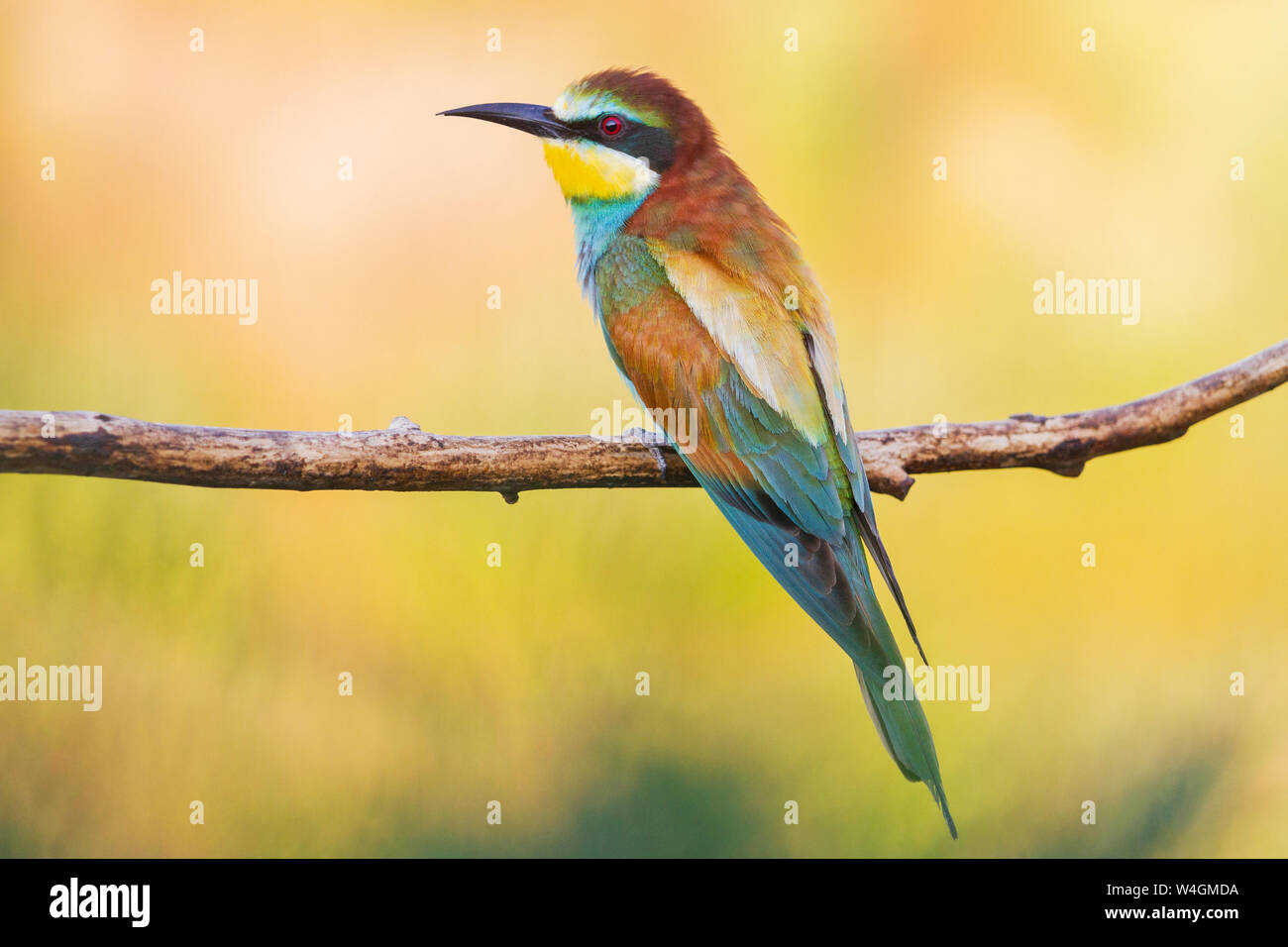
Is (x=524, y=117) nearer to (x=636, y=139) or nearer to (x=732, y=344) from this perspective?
(x=636, y=139)

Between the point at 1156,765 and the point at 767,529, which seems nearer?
the point at 767,529

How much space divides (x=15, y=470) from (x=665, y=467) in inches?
43.1

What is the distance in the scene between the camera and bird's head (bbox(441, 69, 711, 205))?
2008 mm

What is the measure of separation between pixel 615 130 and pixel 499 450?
0.81m

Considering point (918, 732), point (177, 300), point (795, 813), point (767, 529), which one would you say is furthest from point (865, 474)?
point (177, 300)

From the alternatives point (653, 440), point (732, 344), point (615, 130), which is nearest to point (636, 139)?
point (615, 130)

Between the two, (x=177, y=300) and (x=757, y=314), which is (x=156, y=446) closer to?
(x=177, y=300)

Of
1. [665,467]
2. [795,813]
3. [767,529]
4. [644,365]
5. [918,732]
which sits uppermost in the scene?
[644,365]

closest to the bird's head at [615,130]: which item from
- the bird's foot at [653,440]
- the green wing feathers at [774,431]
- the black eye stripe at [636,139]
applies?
the black eye stripe at [636,139]

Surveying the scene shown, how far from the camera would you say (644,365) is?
72.2 inches

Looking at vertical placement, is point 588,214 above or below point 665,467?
above

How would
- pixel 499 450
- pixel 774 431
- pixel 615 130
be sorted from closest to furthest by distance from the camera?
pixel 499 450 → pixel 774 431 → pixel 615 130

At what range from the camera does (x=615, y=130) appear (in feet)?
6.63

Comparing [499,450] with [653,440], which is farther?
[653,440]
